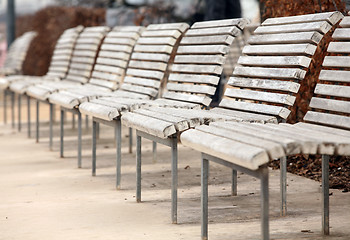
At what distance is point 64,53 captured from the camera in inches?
336

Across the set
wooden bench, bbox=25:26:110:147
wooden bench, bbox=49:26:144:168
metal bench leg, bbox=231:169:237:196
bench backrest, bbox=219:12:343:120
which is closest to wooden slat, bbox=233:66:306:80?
bench backrest, bbox=219:12:343:120

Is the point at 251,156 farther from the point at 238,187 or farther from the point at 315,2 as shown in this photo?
the point at 315,2

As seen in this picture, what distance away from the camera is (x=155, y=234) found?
11.9ft

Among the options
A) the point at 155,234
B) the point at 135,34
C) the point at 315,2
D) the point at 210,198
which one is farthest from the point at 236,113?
the point at 135,34

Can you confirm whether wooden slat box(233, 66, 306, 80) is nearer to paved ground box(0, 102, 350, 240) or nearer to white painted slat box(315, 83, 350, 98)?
white painted slat box(315, 83, 350, 98)

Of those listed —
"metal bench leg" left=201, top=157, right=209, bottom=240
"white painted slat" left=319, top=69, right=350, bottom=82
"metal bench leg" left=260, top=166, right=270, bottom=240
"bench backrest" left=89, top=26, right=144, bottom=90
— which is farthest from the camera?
"bench backrest" left=89, top=26, right=144, bottom=90

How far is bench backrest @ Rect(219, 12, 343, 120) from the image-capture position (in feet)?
13.3

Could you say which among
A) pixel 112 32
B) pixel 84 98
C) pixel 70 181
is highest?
pixel 112 32

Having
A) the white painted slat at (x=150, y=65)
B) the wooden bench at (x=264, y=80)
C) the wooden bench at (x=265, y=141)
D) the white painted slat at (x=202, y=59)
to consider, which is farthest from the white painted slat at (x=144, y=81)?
the wooden bench at (x=265, y=141)

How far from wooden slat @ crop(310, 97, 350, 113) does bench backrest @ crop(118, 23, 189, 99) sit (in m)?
2.02

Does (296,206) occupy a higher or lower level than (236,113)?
lower

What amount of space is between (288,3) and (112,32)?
7.39 ft

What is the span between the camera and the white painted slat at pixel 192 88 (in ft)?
16.1

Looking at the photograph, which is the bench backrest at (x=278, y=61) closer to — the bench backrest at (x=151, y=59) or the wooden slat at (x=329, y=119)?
the wooden slat at (x=329, y=119)
